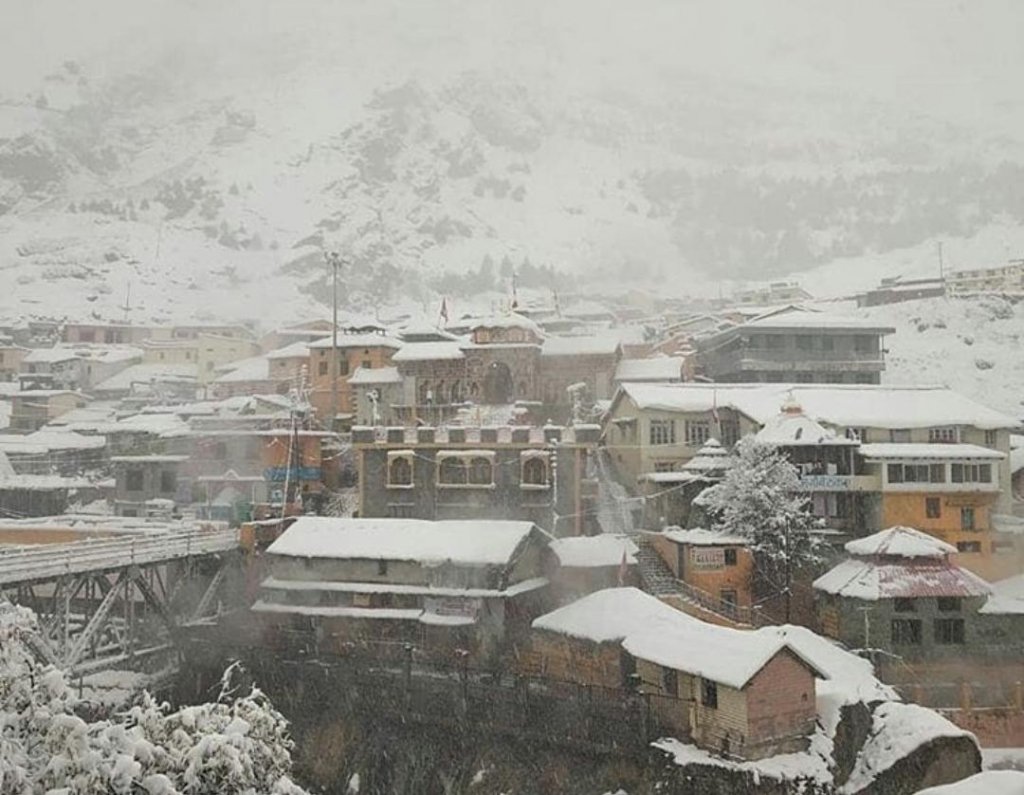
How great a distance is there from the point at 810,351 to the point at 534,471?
21549 millimetres

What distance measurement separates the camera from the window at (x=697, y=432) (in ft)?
120

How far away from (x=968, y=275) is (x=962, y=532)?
49350mm

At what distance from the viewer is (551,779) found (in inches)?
898

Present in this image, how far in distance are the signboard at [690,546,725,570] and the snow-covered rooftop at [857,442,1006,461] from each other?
7.49m

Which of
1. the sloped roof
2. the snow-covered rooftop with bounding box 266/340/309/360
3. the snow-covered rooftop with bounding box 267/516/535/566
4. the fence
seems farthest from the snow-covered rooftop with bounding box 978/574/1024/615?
the snow-covered rooftop with bounding box 266/340/309/360

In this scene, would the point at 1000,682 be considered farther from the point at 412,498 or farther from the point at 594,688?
the point at 412,498

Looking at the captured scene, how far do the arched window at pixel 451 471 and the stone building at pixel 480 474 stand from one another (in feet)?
0.14

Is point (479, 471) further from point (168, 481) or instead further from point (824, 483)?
point (168, 481)

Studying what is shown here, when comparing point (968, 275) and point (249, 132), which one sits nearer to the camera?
point (968, 275)

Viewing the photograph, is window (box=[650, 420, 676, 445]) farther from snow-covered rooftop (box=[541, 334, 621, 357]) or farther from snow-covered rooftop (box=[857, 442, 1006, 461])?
snow-covered rooftop (box=[541, 334, 621, 357])

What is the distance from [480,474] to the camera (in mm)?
34469

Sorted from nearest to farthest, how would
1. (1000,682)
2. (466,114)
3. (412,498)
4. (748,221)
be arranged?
(1000,682), (412,498), (748,221), (466,114)

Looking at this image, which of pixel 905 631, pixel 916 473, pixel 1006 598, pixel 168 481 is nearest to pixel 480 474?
pixel 905 631

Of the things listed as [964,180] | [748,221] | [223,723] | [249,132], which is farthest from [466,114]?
[223,723]
